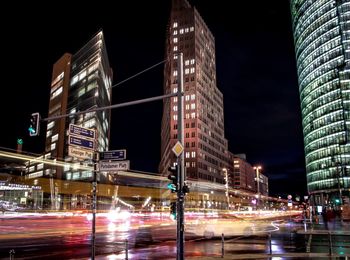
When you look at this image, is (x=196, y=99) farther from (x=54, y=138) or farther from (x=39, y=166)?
(x=39, y=166)

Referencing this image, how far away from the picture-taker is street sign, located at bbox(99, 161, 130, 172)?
44.3ft

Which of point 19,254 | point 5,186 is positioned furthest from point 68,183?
point 19,254

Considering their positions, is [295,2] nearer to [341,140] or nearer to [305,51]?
[305,51]

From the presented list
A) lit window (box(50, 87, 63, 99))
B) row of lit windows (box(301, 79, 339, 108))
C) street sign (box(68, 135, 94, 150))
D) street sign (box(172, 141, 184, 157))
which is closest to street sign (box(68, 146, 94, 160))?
street sign (box(68, 135, 94, 150))

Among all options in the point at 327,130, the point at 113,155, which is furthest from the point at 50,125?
the point at 113,155

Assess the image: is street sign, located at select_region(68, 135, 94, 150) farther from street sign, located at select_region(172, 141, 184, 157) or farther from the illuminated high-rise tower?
the illuminated high-rise tower

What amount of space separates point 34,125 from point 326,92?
134317mm

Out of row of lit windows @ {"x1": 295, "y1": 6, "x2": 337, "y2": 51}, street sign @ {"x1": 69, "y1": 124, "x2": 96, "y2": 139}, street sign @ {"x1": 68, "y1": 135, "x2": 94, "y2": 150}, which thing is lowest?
street sign @ {"x1": 68, "y1": 135, "x2": 94, "y2": 150}

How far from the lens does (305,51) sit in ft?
497

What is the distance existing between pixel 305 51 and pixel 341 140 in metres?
39.4

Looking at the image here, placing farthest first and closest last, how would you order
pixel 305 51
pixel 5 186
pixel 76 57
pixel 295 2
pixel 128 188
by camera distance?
pixel 295 2
pixel 305 51
pixel 76 57
pixel 128 188
pixel 5 186

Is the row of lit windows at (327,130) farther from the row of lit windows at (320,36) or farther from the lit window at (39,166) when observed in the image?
the lit window at (39,166)

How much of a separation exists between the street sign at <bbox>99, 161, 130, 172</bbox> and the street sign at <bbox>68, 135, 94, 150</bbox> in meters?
0.70

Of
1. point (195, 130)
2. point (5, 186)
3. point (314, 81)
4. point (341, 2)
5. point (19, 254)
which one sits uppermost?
point (341, 2)
